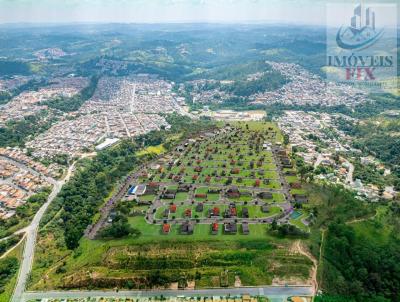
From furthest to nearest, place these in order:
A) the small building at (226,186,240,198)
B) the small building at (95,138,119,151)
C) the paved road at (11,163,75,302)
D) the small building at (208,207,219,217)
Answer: the small building at (95,138,119,151)
the small building at (226,186,240,198)
the small building at (208,207,219,217)
the paved road at (11,163,75,302)

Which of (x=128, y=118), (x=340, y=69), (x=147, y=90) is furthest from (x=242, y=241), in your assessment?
(x=340, y=69)

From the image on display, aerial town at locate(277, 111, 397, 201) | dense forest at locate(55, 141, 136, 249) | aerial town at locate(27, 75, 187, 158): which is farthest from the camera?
aerial town at locate(27, 75, 187, 158)

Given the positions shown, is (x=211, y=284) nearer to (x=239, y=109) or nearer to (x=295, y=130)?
(x=295, y=130)

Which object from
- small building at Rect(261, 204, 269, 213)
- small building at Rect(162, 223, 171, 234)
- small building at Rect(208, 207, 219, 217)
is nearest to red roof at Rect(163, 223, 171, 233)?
small building at Rect(162, 223, 171, 234)

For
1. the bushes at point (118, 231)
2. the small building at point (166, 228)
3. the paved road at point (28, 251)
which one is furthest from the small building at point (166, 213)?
the paved road at point (28, 251)

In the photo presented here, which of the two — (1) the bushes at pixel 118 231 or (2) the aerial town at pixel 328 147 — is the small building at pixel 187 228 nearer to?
(1) the bushes at pixel 118 231

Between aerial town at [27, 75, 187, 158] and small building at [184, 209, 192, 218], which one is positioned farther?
aerial town at [27, 75, 187, 158]

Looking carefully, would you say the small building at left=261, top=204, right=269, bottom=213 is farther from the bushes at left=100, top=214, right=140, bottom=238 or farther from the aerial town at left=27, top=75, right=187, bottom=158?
the aerial town at left=27, top=75, right=187, bottom=158
